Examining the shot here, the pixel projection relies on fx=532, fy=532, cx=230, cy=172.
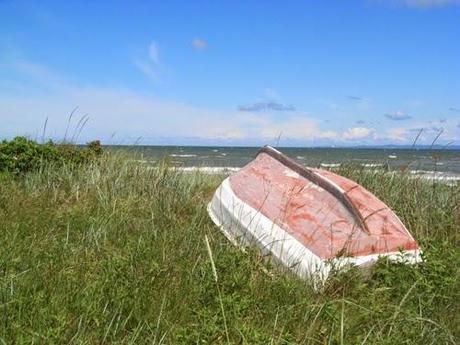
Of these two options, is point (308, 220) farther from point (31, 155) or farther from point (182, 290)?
point (31, 155)

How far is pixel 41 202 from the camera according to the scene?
625cm

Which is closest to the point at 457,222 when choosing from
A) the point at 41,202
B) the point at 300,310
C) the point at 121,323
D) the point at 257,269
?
the point at 257,269

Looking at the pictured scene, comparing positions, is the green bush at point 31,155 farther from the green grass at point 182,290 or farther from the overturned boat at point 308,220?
the overturned boat at point 308,220

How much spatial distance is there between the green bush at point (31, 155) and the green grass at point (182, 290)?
7.75 ft

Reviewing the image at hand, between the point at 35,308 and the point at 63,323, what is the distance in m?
0.34

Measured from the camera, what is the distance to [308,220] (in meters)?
4.77

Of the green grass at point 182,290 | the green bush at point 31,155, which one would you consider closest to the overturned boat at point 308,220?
the green grass at point 182,290

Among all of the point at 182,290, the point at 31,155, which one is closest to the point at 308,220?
the point at 182,290

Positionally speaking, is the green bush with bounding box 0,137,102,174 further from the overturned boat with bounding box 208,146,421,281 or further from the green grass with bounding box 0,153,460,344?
the overturned boat with bounding box 208,146,421,281

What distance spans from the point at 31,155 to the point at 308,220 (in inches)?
207

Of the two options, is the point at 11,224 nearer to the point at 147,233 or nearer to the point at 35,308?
the point at 147,233

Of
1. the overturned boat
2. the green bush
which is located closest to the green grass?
the overturned boat

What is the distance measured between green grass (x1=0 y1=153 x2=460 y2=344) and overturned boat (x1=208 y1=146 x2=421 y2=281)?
16 centimetres

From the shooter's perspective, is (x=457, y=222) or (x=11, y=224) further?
(x=457, y=222)
